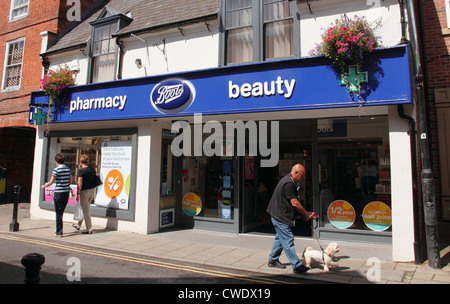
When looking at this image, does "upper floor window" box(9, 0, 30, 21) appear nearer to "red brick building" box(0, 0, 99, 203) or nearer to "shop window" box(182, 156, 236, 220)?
"red brick building" box(0, 0, 99, 203)

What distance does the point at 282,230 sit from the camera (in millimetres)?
5125

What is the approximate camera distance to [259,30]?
24.7 ft

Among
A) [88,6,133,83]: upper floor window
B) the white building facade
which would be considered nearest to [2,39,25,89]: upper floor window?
the white building facade

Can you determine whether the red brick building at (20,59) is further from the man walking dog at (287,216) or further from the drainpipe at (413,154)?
the drainpipe at (413,154)

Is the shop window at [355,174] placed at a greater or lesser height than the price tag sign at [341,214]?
greater

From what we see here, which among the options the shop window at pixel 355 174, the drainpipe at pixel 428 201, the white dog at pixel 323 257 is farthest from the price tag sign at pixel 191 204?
the drainpipe at pixel 428 201

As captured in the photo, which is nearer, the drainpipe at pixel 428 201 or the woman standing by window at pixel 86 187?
the drainpipe at pixel 428 201

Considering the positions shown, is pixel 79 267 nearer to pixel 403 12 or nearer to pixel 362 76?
pixel 362 76

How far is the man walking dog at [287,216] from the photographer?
5.04 meters

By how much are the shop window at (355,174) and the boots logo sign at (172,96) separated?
3285 mm

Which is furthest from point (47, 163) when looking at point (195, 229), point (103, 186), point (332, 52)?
point (332, 52)

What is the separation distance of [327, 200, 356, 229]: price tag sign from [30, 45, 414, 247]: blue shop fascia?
0.07 ft

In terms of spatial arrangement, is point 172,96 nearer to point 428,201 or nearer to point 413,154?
point 413,154

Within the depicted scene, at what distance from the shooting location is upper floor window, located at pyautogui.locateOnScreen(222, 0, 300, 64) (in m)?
7.28
